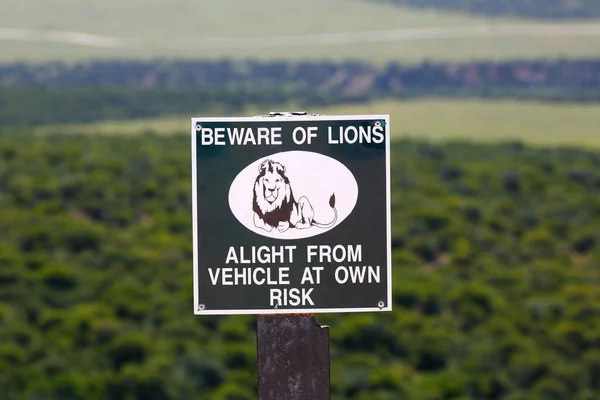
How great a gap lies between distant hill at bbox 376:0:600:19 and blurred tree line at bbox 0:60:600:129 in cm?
396

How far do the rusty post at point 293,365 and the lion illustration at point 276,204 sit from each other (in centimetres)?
32

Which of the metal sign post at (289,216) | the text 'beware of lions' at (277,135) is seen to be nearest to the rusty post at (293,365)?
the metal sign post at (289,216)

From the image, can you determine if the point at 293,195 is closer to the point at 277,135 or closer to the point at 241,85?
the point at 277,135

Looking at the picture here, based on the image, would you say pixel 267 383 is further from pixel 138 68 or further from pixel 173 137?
pixel 138 68

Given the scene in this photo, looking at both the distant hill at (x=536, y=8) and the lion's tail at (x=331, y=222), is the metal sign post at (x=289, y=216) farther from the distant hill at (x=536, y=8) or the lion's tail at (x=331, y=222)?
the distant hill at (x=536, y=8)

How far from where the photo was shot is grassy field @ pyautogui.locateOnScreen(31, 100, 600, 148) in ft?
213

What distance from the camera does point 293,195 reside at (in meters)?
4.70

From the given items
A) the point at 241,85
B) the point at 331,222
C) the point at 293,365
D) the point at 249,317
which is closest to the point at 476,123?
the point at 241,85

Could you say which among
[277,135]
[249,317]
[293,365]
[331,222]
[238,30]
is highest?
[238,30]

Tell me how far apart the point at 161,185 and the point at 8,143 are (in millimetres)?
9362

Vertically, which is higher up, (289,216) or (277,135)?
(277,135)

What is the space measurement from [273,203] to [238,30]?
92686mm

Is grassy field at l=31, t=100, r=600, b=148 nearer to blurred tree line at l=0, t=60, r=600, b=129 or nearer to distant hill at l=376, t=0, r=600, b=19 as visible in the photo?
blurred tree line at l=0, t=60, r=600, b=129

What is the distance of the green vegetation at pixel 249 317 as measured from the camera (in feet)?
73.9
